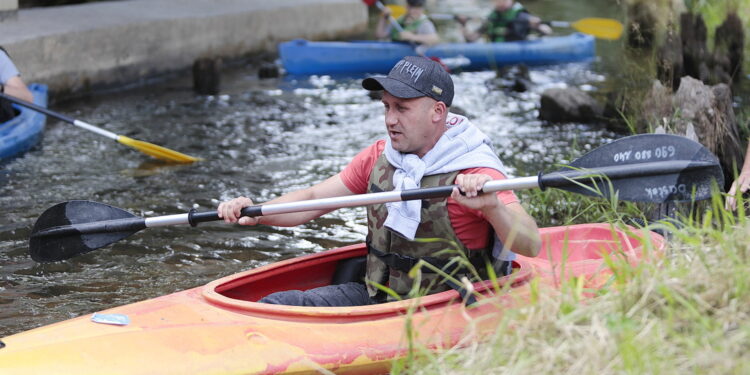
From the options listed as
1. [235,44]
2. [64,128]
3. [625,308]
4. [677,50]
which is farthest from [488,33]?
[625,308]

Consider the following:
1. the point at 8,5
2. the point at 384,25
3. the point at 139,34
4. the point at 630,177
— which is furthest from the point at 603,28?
the point at 630,177

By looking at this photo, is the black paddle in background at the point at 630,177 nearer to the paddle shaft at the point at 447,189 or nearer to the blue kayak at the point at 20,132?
the paddle shaft at the point at 447,189

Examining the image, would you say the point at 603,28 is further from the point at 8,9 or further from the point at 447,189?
the point at 447,189

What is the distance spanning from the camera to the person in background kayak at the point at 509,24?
10641mm

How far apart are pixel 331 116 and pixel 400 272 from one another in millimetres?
5161

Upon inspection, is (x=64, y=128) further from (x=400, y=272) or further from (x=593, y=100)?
(x=400, y=272)

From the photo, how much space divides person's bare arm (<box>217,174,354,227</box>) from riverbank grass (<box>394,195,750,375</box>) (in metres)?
0.87

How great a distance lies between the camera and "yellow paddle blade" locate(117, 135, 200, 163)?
21.2 ft

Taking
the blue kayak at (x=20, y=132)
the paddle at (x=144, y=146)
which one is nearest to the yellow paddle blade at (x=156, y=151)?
the paddle at (x=144, y=146)

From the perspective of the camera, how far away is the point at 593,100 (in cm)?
804

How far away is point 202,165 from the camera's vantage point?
664cm

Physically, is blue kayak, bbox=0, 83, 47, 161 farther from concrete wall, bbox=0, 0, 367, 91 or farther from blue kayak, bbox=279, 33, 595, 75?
blue kayak, bbox=279, 33, 595, 75

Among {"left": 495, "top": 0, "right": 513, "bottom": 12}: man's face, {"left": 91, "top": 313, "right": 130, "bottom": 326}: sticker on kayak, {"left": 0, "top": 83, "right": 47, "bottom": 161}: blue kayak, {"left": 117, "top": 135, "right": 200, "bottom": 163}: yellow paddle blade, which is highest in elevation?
{"left": 495, "top": 0, "right": 513, "bottom": 12}: man's face

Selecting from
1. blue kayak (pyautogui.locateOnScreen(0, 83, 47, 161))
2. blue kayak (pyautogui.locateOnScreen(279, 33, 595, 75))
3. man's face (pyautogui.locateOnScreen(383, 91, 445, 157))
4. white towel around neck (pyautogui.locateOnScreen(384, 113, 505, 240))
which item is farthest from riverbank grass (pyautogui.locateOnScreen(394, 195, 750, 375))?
blue kayak (pyautogui.locateOnScreen(279, 33, 595, 75))
